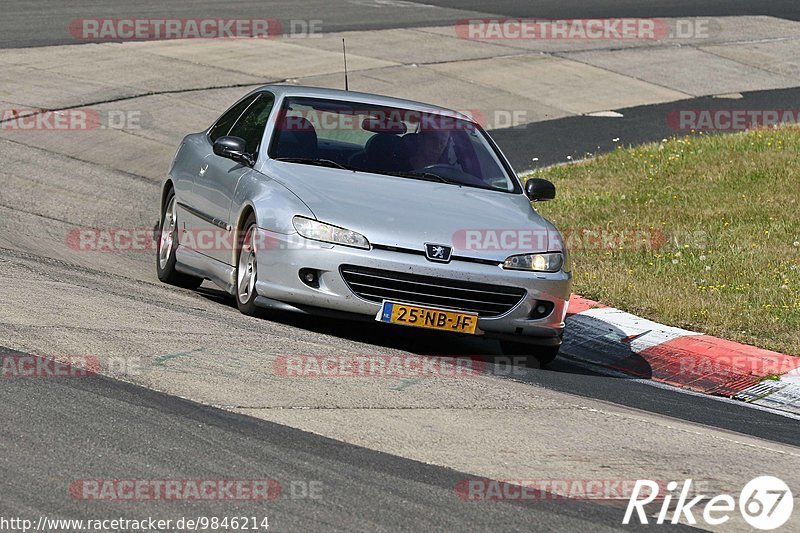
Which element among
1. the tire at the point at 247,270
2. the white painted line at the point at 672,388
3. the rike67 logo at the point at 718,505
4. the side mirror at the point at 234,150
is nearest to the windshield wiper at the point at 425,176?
the side mirror at the point at 234,150

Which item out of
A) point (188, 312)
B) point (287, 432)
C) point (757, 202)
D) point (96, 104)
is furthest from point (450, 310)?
point (96, 104)

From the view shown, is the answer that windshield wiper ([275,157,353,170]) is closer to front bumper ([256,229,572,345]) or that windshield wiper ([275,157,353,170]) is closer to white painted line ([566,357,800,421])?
front bumper ([256,229,572,345])

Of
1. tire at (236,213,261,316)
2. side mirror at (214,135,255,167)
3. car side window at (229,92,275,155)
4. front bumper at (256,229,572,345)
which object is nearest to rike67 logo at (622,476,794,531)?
front bumper at (256,229,572,345)

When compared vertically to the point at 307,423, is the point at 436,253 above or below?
above

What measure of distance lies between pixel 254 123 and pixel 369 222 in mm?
1962

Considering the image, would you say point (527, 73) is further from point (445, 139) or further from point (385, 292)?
point (385, 292)

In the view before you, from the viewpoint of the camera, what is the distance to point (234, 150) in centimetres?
937

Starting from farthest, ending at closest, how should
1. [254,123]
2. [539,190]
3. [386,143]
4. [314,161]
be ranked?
[254,123] → [539,190] → [386,143] → [314,161]

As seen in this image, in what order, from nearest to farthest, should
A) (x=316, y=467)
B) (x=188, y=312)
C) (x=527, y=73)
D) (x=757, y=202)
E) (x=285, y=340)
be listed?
1. (x=316, y=467)
2. (x=285, y=340)
3. (x=188, y=312)
4. (x=757, y=202)
5. (x=527, y=73)

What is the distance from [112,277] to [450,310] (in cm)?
285

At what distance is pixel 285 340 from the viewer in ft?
25.9

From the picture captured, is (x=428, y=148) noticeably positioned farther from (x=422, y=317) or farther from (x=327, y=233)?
(x=422, y=317)

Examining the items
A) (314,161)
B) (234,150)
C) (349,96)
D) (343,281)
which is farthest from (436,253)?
(349,96)

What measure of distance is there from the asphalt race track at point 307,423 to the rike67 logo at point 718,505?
107 millimetres
